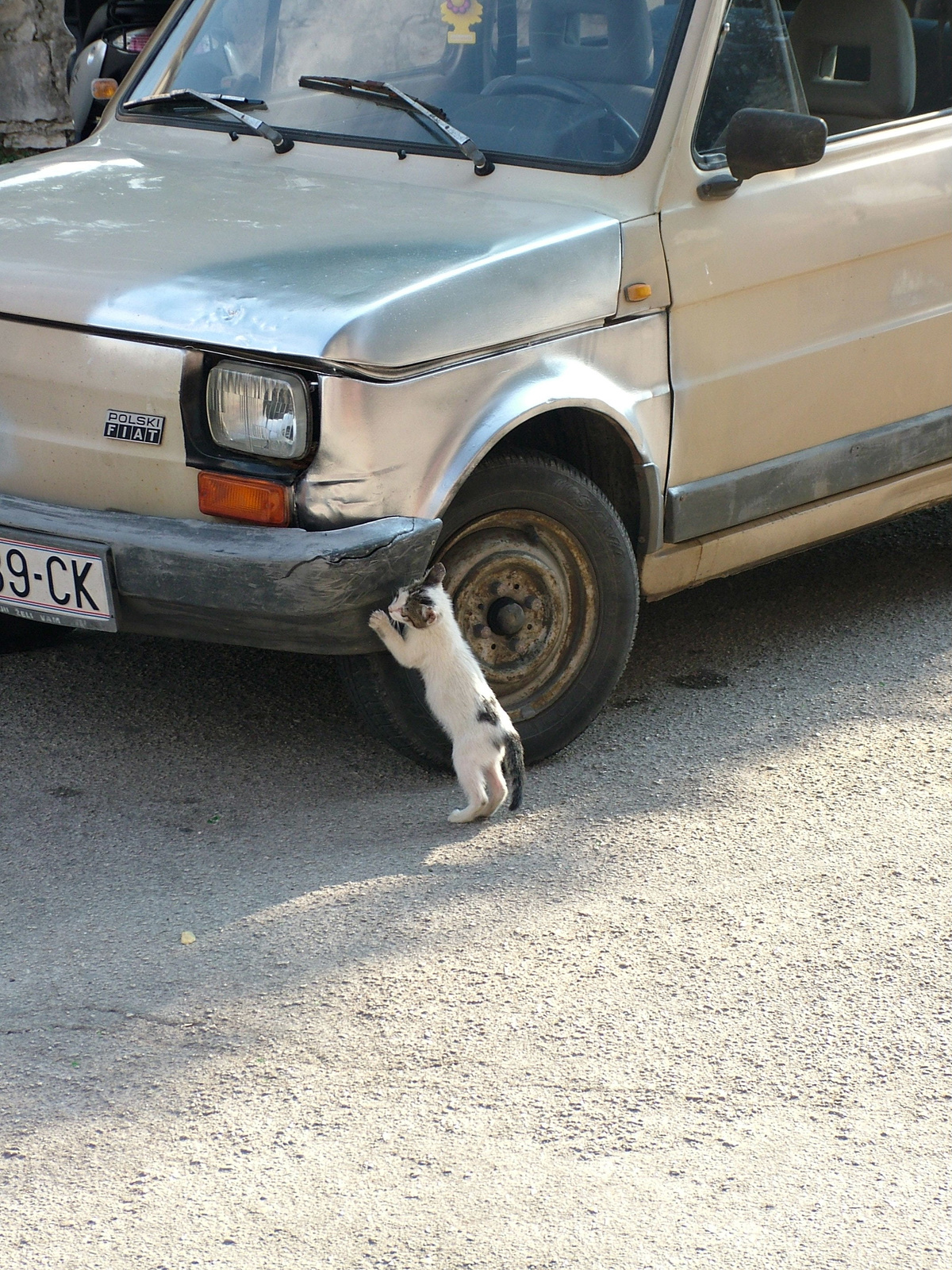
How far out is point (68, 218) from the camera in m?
3.62

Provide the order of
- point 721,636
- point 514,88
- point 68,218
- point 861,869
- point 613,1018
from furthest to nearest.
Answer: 1. point 721,636
2. point 514,88
3. point 68,218
4. point 861,869
5. point 613,1018

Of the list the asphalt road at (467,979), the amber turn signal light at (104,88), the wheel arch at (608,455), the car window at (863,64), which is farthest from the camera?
the amber turn signal light at (104,88)

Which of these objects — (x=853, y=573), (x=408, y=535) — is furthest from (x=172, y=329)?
(x=853, y=573)

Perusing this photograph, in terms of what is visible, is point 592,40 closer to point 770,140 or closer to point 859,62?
point 770,140

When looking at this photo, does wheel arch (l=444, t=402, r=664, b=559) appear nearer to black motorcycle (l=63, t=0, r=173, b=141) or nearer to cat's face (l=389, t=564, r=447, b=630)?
cat's face (l=389, t=564, r=447, b=630)

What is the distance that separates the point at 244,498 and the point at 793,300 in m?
1.68

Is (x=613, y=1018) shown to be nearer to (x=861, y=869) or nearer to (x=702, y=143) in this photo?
(x=861, y=869)

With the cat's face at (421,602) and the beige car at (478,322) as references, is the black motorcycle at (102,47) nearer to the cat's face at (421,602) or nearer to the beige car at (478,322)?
the beige car at (478,322)

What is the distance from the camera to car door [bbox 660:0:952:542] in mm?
3832

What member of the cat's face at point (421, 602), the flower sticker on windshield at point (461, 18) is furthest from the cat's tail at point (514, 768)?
the flower sticker on windshield at point (461, 18)

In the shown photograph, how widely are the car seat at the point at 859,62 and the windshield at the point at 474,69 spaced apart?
678 mm

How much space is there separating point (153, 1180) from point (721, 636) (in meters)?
2.87

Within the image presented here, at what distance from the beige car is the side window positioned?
1cm

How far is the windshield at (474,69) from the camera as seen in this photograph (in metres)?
3.86
